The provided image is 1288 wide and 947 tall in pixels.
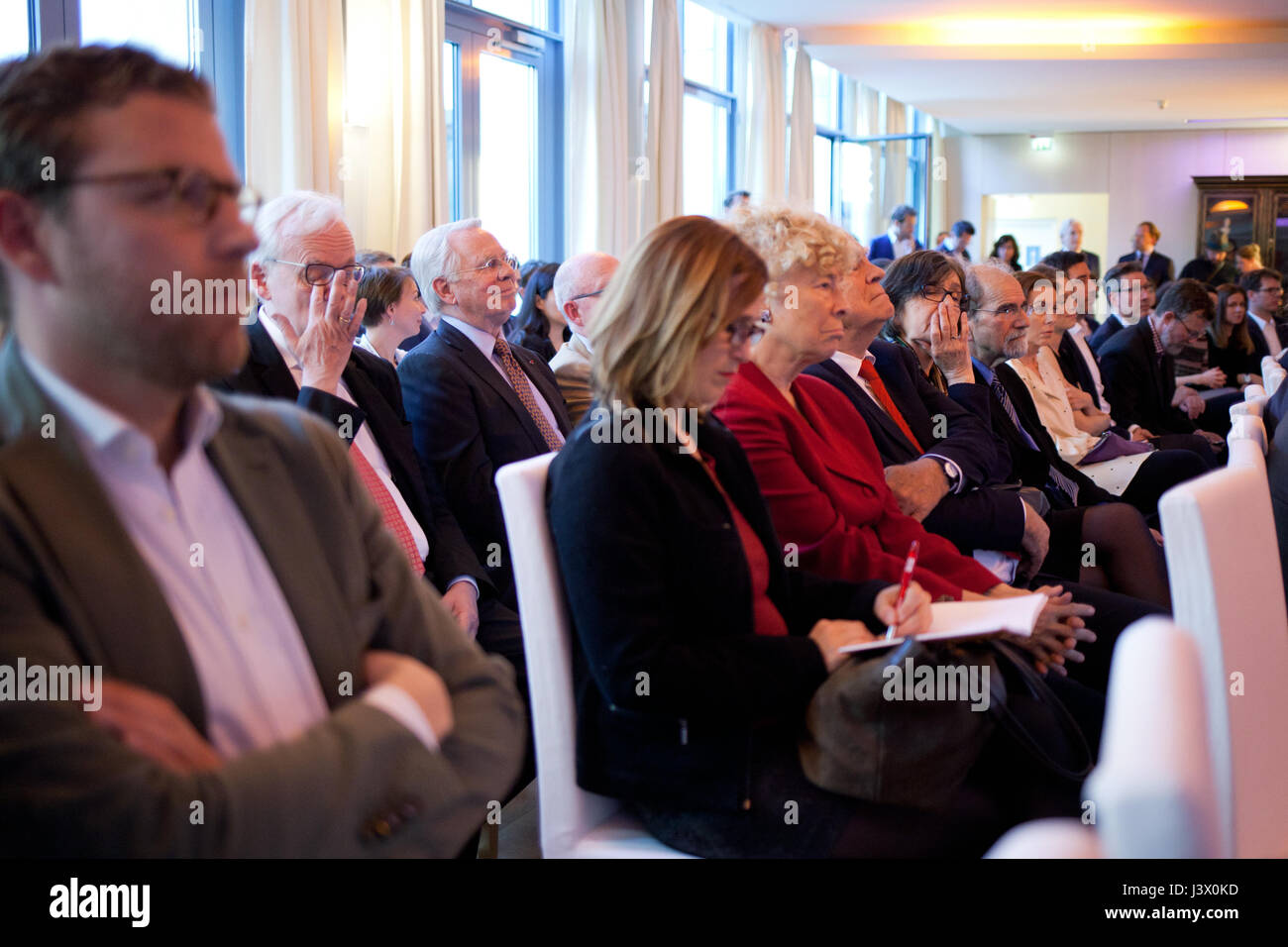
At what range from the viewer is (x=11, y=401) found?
2.89ft

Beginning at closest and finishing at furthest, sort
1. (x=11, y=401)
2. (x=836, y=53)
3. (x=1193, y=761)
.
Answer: (x=1193, y=761)
(x=11, y=401)
(x=836, y=53)

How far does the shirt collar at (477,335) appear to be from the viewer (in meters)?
2.95

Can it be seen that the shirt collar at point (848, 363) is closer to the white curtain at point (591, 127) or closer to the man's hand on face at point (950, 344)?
the man's hand on face at point (950, 344)

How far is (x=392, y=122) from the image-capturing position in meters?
5.65

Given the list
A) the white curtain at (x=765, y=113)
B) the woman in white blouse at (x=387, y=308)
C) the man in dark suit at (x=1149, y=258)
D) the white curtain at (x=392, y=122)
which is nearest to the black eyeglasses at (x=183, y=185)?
the woman in white blouse at (x=387, y=308)

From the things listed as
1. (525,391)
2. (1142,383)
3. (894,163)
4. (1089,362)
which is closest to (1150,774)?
(525,391)

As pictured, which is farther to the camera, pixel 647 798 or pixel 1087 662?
pixel 1087 662

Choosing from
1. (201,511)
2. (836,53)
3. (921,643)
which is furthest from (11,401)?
(836,53)

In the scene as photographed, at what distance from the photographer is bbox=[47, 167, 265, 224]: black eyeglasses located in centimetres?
88

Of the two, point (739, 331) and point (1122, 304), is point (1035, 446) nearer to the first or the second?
point (739, 331)

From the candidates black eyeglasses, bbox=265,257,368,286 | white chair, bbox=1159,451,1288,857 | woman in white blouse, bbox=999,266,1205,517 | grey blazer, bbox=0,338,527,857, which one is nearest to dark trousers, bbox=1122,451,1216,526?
woman in white blouse, bbox=999,266,1205,517

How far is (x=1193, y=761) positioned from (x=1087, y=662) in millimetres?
1800

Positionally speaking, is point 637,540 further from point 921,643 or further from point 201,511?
point 201,511

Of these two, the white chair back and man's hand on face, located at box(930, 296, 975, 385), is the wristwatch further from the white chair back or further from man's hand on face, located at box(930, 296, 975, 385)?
the white chair back
